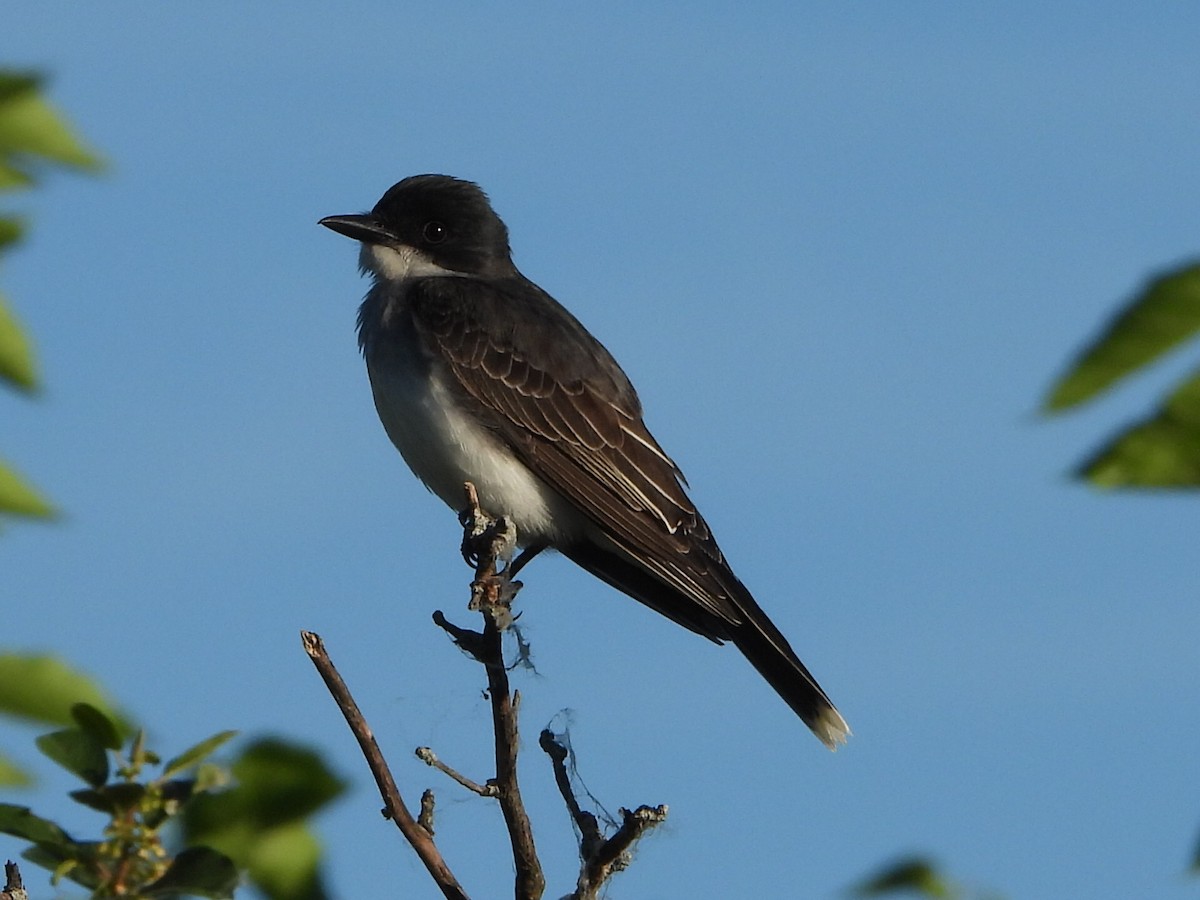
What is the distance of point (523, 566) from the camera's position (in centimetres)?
862

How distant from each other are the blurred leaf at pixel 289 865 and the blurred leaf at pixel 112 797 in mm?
192

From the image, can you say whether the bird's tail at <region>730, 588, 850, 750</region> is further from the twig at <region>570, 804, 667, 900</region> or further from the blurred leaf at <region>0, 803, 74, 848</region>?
the blurred leaf at <region>0, 803, 74, 848</region>

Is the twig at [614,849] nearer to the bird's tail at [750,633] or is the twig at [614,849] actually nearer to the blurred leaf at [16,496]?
the blurred leaf at [16,496]

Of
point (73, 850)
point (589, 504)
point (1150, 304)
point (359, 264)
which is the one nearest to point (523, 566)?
point (589, 504)

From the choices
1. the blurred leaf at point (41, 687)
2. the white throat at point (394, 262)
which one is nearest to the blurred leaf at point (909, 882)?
the blurred leaf at point (41, 687)

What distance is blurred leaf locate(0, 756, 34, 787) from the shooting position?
1.49 meters

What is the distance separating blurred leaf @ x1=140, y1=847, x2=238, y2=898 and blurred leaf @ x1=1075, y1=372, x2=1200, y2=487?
82 cm

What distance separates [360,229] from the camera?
9.60m

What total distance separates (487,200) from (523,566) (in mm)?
2669

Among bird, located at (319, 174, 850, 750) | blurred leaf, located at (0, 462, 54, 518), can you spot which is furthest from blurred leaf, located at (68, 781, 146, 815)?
bird, located at (319, 174, 850, 750)

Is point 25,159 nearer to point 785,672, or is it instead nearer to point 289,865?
point 289,865

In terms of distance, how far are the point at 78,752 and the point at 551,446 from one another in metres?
7.07

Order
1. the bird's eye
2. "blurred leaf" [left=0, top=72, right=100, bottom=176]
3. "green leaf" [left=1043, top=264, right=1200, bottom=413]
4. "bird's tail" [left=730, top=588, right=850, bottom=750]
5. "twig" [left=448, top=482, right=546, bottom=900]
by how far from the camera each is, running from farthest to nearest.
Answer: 1. the bird's eye
2. "bird's tail" [left=730, top=588, right=850, bottom=750]
3. "twig" [left=448, top=482, right=546, bottom=900]
4. "blurred leaf" [left=0, top=72, right=100, bottom=176]
5. "green leaf" [left=1043, top=264, right=1200, bottom=413]

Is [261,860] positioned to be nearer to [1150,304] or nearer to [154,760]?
[154,760]
